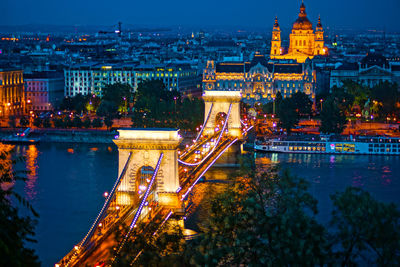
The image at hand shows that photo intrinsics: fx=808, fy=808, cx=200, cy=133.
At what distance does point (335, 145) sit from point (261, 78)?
10.9 metres

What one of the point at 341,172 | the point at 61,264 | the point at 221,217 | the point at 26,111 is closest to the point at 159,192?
the point at 61,264

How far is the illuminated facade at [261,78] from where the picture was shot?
2861 centimetres

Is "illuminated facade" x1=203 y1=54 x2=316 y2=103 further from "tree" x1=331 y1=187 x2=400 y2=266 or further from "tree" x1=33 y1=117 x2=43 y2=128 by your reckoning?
"tree" x1=331 y1=187 x2=400 y2=266

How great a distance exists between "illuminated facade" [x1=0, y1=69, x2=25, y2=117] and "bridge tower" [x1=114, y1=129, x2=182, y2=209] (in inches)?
592

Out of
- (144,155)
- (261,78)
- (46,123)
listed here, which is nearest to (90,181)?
(144,155)

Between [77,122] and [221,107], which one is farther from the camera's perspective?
[77,122]

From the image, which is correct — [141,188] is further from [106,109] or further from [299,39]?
[299,39]

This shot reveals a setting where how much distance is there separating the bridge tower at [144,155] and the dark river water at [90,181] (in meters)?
0.72

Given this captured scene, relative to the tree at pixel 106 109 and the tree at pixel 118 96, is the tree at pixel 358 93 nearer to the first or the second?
the tree at pixel 118 96

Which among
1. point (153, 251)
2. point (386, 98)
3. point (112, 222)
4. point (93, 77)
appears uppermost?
point (93, 77)

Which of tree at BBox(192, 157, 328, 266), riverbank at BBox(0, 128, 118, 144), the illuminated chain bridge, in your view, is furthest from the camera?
riverbank at BBox(0, 128, 118, 144)

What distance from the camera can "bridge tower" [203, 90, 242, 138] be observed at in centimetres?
1775

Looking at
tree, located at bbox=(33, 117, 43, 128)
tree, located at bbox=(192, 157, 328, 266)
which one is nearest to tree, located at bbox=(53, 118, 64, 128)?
tree, located at bbox=(33, 117, 43, 128)

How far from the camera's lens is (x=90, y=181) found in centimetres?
1379
